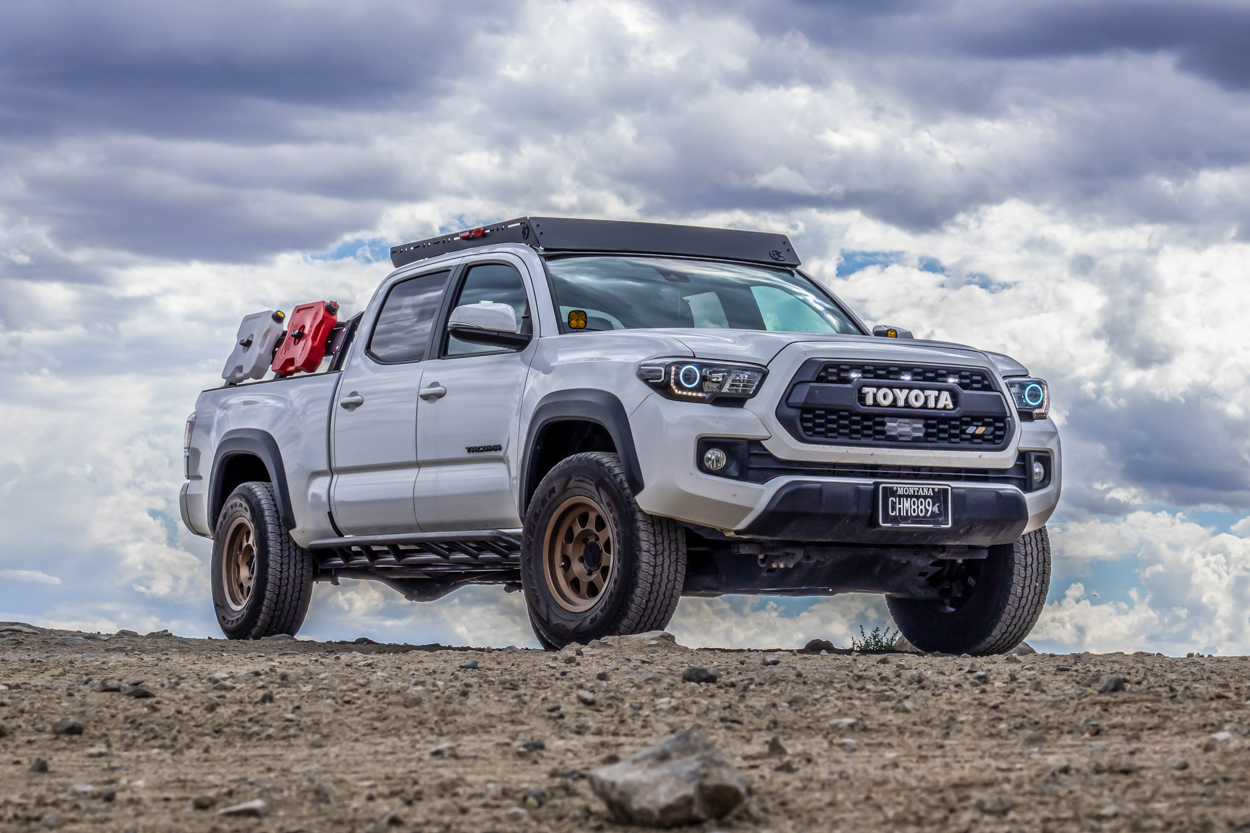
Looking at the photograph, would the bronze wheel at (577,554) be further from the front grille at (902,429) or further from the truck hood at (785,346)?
the front grille at (902,429)

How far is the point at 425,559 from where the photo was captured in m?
9.13

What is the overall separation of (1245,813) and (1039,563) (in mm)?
5012

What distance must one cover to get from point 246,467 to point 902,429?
221 inches

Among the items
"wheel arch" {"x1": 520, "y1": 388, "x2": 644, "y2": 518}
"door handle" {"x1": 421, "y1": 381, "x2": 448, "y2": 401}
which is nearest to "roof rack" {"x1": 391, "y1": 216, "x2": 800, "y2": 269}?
"door handle" {"x1": 421, "y1": 381, "x2": 448, "y2": 401}

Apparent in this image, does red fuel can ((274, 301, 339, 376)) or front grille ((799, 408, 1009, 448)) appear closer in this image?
front grille ((799, 408, 1009, 448))

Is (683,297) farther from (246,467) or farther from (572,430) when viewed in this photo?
(246,467)

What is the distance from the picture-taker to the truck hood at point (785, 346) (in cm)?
715

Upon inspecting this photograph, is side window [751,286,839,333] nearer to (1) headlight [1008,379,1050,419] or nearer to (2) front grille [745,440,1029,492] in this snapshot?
(1) headlight [1008,379,1050,419]

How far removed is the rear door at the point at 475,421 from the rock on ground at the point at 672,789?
4425 mm

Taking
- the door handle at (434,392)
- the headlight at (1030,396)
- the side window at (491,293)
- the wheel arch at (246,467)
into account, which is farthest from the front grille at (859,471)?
the wheel arch at (246,467)

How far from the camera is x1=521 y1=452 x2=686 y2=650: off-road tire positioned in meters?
7.05

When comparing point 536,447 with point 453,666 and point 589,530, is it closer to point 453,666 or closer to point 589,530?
point 589,530

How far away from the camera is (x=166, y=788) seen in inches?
167

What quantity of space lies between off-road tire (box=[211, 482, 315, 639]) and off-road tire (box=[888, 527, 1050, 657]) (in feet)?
14.7
